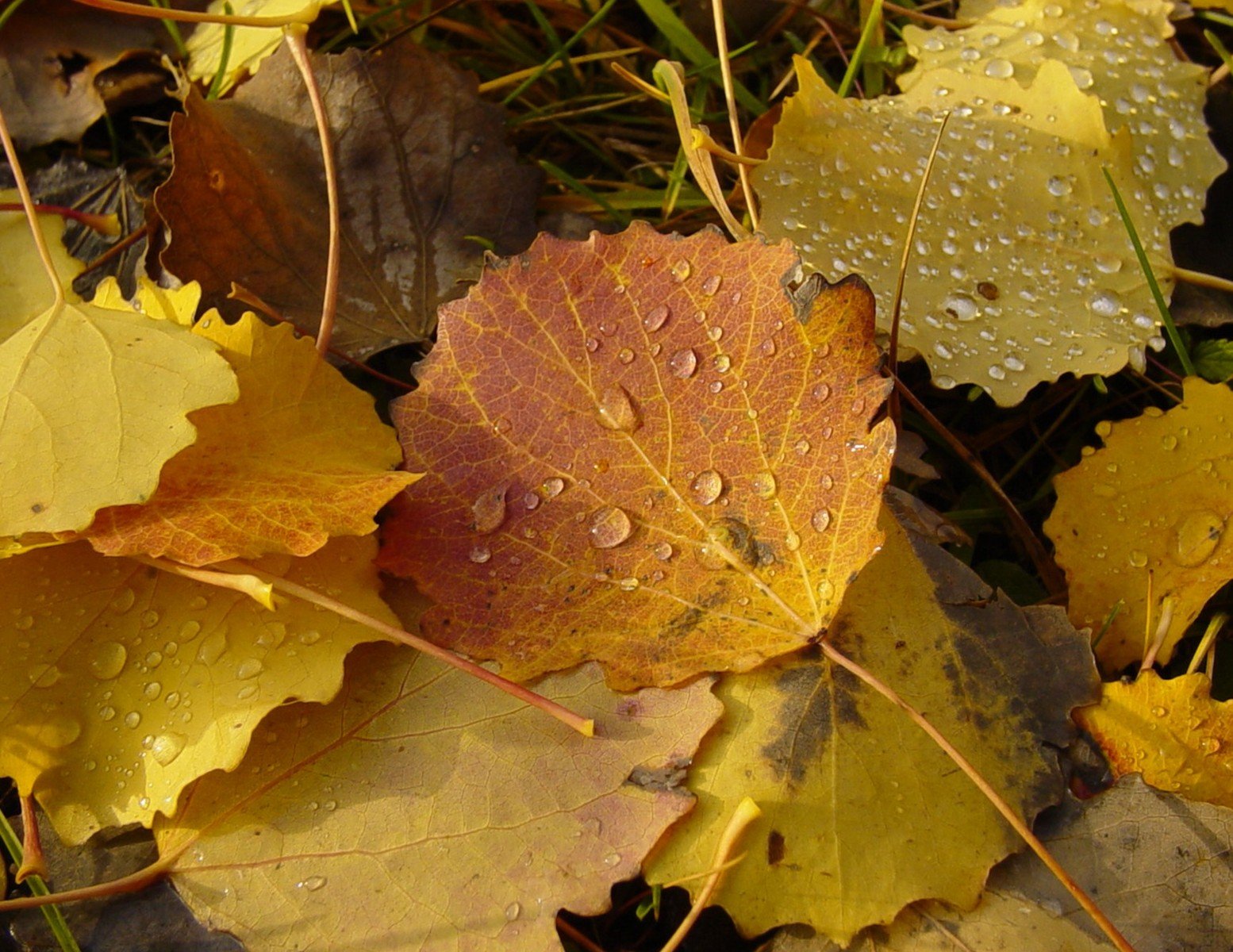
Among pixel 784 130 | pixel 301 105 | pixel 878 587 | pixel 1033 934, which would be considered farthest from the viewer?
pixel 301 105

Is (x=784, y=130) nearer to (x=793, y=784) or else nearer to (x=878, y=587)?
(x=878, y=587)

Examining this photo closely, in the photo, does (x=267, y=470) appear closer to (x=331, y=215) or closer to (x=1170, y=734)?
(x=331, y=215)

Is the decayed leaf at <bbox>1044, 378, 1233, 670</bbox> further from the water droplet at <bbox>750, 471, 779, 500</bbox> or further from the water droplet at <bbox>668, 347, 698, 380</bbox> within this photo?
the water droplet at <bbox>668, 347, 698, 380</bbox>

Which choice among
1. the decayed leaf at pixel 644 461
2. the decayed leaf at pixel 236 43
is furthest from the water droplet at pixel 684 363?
the decayed leaf at pixel 236 43

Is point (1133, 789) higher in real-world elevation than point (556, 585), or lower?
lower

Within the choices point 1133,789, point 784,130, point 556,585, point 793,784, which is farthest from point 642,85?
point 1133,789

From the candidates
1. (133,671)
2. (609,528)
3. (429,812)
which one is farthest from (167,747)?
(609,528)

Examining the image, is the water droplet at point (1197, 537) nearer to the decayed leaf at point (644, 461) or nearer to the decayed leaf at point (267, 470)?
the decayed leaf at point (644, 461)
